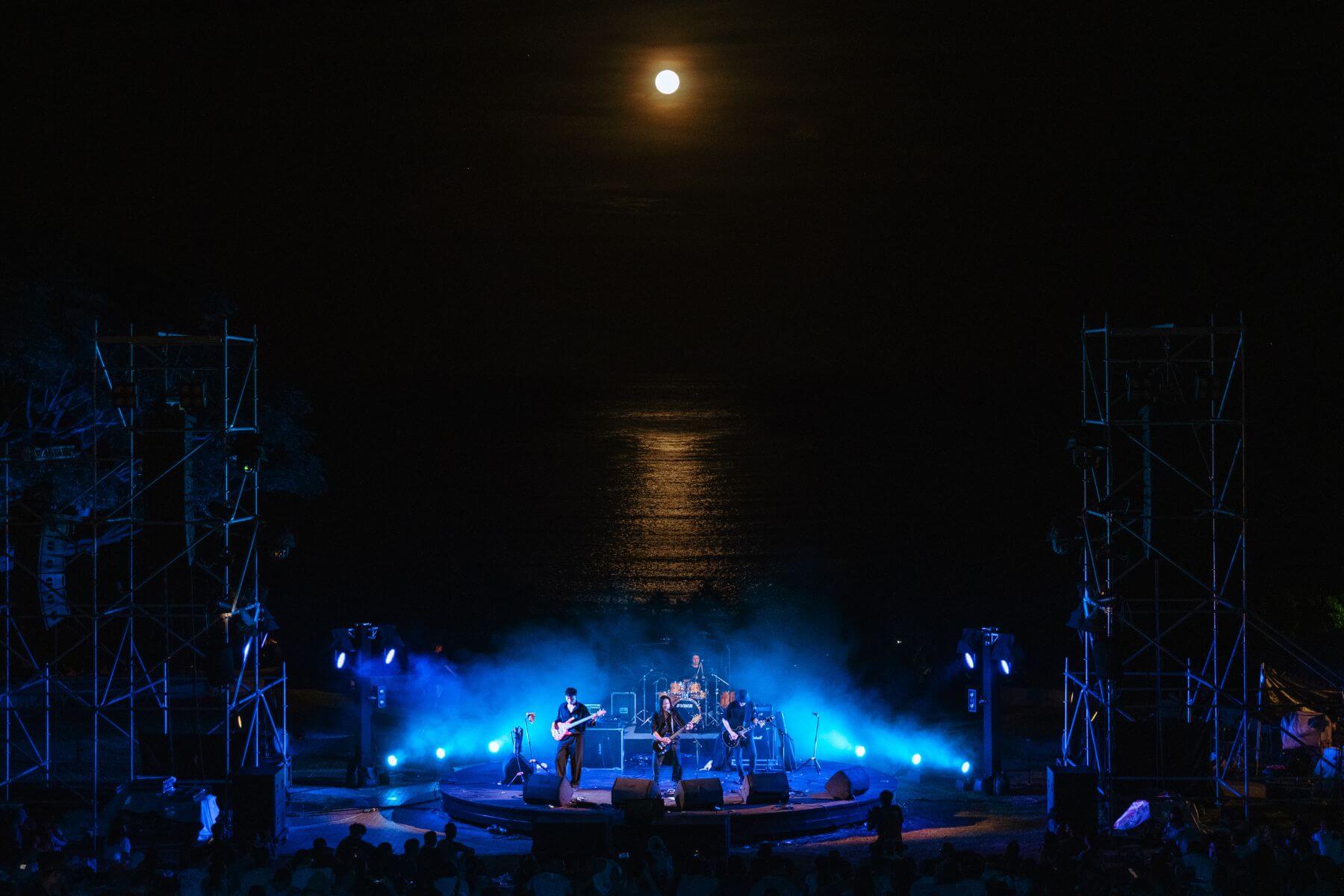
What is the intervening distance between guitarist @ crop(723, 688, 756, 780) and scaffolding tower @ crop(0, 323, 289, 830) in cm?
596

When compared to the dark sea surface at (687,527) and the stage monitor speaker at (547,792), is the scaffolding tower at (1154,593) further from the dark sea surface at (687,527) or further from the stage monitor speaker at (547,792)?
the dark sea surface at (687,527)

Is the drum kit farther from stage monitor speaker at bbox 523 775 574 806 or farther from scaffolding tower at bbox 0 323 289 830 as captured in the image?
scaffolding tower at bbox 0 323 289 830

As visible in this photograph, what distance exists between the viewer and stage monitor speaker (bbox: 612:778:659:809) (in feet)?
51.1

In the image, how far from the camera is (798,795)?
57.1 ft

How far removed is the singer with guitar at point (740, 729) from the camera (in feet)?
61.1

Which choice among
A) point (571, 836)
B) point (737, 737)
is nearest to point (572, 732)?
point (737, 737)

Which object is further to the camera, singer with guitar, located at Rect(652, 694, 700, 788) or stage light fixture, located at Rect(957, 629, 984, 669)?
stage light fixture, located at Rect(957, 629, 984, 669)

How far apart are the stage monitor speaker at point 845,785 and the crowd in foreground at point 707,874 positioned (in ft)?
16.0

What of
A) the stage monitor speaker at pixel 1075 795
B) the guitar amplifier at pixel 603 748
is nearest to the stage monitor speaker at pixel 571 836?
the guitar amplifier at pixel 603 748

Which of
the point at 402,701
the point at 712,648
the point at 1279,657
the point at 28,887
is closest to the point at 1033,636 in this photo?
the point at 1279,657

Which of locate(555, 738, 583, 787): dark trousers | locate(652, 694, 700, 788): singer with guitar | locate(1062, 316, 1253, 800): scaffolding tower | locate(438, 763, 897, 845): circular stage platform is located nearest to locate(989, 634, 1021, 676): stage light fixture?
locate(1062, 316, 1253, 800): scaffolding tower

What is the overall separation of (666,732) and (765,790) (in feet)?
7.22

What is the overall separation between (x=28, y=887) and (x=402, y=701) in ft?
50.7

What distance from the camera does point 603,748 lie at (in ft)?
65.0
